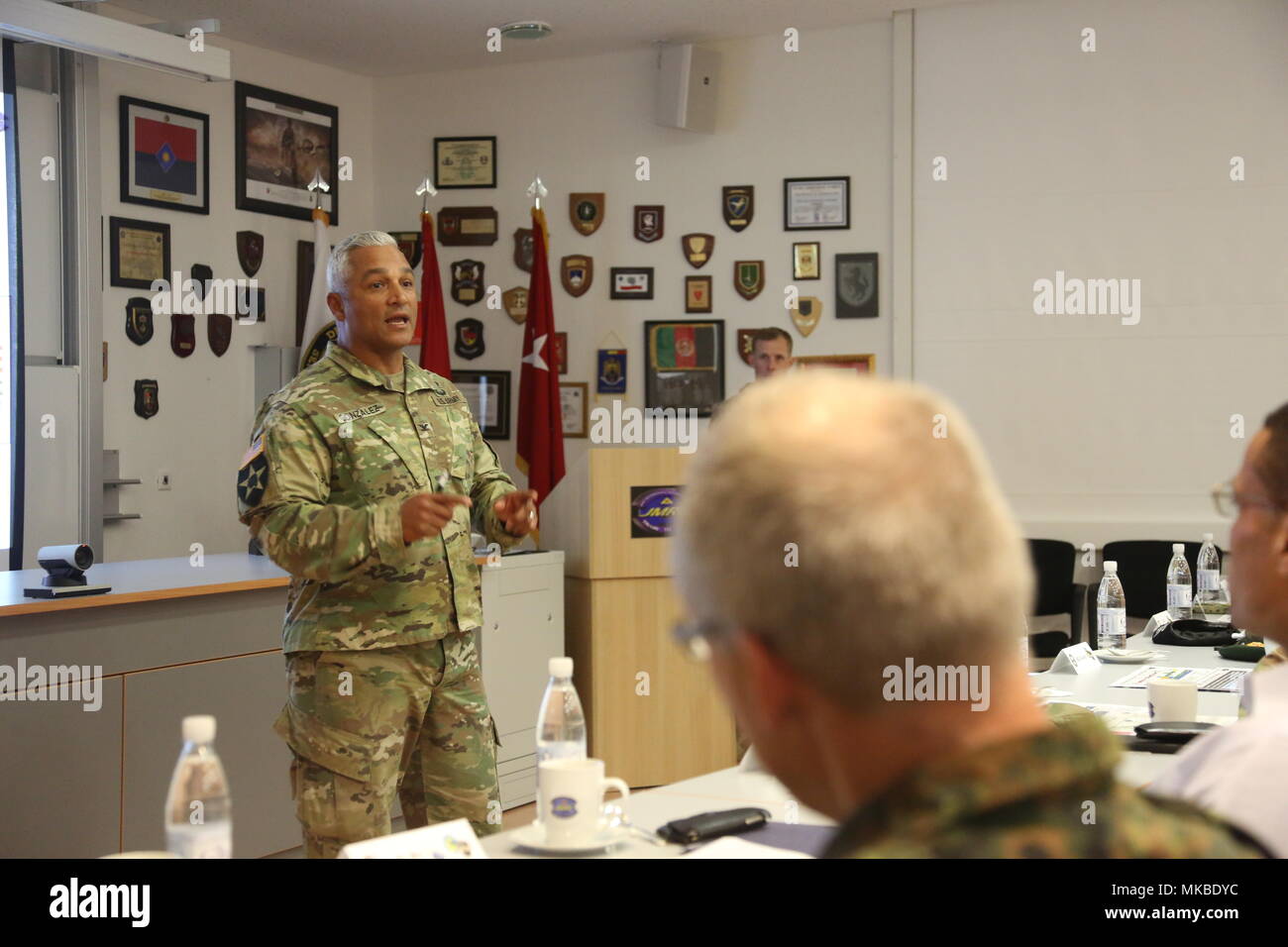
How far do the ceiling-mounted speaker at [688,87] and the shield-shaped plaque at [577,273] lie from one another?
81cm

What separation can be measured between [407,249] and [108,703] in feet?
12.0

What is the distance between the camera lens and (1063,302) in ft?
19.4

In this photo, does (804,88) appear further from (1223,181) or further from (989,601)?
(989,601)

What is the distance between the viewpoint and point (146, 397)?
5703 mm

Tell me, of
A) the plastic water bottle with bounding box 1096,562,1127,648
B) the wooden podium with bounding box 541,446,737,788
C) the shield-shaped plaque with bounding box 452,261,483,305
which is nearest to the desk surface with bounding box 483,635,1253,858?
the plastic water bottle with bounding box 1096,562,1127,648

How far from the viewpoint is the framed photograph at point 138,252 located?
219 inches

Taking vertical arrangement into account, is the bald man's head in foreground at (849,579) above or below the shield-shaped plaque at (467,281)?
A: below

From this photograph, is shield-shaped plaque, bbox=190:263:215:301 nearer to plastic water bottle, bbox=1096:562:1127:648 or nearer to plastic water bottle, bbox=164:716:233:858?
plastic water bottle, bbox=1096:562:1127:648

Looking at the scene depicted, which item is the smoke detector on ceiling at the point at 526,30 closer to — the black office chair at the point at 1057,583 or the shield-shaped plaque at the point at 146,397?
the shield-shaped plaque at the point at 146,397

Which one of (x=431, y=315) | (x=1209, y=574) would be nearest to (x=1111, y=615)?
(x=1209, y=574)

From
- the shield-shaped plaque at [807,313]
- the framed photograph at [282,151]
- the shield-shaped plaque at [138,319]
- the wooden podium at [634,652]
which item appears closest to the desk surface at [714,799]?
the wooden podium at [634,652]

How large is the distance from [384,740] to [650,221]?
14.2 ft
